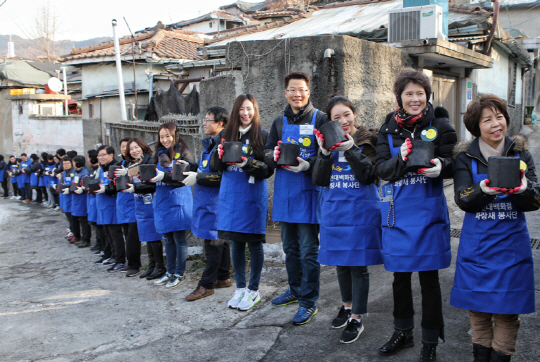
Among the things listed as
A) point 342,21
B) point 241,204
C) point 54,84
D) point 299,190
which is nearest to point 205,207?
point 241,204

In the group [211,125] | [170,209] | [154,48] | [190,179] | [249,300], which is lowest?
[249,300]

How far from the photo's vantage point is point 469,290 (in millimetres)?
2938

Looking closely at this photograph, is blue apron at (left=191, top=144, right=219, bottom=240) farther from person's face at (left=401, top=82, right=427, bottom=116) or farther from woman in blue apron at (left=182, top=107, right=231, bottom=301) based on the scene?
person's face at (left=401, top=82, right=427, bottom=116)

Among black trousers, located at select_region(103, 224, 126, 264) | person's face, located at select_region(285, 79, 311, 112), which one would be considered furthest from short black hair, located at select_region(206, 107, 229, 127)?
black trousers, located at select_region(103, 224, 126, 264)

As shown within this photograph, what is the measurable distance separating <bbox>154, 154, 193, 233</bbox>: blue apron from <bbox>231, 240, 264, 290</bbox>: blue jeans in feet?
3.68

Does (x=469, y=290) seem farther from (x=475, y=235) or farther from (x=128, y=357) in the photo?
(x=128, y=357)

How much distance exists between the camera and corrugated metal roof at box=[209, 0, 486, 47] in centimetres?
1062

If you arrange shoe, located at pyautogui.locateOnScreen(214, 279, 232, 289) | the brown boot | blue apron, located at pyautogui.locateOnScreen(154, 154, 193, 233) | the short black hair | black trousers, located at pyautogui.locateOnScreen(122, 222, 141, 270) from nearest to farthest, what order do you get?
the brown boot → the short black hair → shoe, located at pyautogui.locateOnScreen(214, 279, 232, 289) → blue apron, located at pyautogui.locateOnScreen(154, 154, 193, 233) → black trousers, located at pyautogui.locateOnScreen(122, 222, 141, 270)

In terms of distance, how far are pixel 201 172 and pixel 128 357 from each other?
201cm

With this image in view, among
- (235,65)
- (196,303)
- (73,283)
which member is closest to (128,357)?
(196,303)

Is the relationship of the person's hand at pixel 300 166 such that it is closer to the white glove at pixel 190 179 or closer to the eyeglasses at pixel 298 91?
the eyeglasses at pixel 298 91

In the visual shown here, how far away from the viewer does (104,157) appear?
7492 millimetres

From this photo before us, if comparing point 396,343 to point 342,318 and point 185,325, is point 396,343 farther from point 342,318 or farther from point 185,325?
point 185,325

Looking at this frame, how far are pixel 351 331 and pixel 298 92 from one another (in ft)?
6.74
